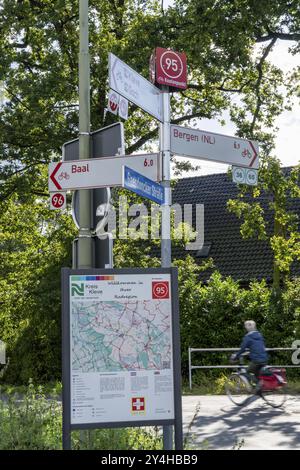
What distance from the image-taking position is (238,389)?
50.3ft

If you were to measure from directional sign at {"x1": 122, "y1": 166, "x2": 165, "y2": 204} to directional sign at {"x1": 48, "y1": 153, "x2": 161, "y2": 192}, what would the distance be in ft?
0.48

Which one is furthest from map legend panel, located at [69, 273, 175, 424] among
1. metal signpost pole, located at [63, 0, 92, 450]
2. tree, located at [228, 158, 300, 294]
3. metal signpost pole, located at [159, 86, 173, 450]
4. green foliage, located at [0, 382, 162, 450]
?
tree, located at [228, 158, 300, 294]

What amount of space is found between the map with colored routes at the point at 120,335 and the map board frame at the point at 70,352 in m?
0.05

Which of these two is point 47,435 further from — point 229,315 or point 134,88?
point 229,315

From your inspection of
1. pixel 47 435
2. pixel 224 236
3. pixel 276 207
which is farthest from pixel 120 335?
pixel 224 236

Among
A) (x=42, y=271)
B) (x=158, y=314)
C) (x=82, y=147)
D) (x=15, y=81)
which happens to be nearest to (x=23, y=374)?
(x=42, y=271)

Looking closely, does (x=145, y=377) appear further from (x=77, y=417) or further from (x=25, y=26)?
(x=25, y=26)

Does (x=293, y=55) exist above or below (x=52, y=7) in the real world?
below

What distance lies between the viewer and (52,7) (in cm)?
2250

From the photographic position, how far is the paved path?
33.2 ft

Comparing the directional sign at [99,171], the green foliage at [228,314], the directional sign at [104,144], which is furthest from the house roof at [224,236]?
the directional sign at [99,171]

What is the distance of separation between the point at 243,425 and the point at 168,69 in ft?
20.7

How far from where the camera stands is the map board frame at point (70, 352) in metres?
6.79

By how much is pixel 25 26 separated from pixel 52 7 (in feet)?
2.86
